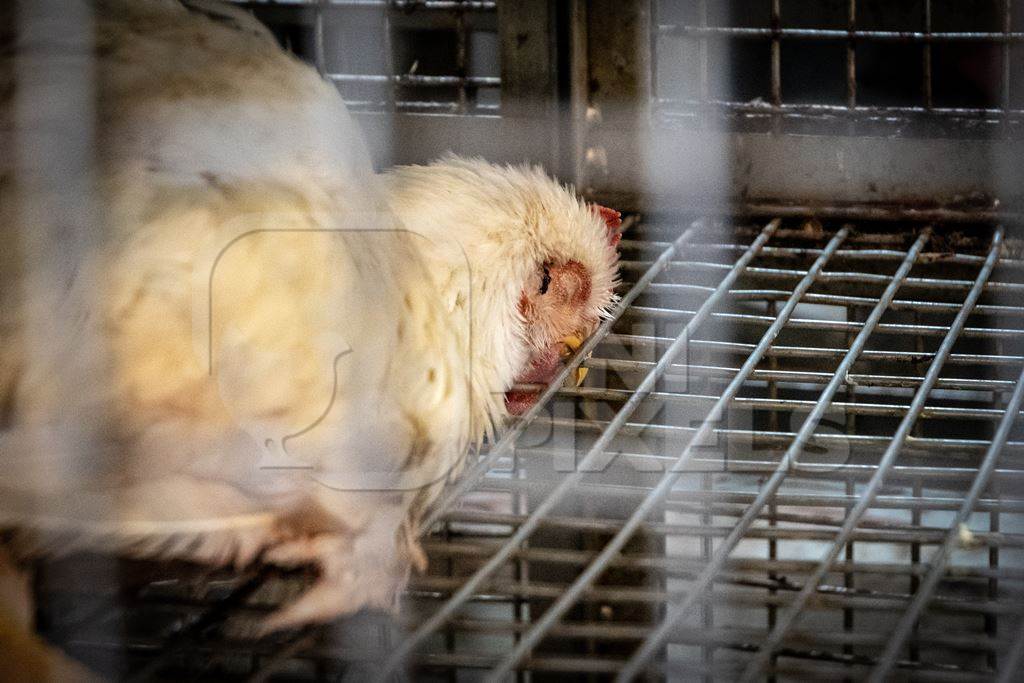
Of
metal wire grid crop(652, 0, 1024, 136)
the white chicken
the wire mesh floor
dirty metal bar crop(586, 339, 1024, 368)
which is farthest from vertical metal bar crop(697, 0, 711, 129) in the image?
the white chicken

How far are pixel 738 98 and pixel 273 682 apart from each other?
3.72 ft

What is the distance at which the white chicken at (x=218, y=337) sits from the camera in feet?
1.95

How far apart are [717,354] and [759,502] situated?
378mm

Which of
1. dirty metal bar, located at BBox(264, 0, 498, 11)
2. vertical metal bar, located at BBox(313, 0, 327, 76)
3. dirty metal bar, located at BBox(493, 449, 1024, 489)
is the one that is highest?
dirty metal bar, located at BBox(264, 0, 498, 11)

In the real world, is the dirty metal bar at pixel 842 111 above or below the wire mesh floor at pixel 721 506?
above

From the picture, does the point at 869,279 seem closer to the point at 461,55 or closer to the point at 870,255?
the point at 870,255

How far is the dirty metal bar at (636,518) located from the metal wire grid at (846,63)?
30 centimetres

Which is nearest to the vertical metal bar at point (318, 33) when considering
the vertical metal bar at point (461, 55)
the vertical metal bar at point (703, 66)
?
the vertical metal bar at point (461, 55)

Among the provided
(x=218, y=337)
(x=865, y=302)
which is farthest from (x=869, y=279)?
(x=218, y=337)

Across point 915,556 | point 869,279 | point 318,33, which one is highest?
point 318,33

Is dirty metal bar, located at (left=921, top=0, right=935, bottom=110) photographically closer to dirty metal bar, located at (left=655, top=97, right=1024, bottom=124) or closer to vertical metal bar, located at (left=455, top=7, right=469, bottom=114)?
dirty metal bar, located at (left=655, top=97, right=1024, bottom=124)

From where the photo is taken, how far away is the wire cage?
669 millimetres

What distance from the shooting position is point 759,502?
27.8 inches

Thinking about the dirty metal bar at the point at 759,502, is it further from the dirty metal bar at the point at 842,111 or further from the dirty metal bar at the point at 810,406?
the dirty metal bar at the point at 842,111
